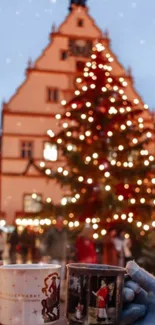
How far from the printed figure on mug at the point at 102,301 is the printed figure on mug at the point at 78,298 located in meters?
0.02

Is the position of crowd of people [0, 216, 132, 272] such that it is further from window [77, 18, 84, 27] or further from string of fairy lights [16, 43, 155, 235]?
window [77, 18, 84, 27]

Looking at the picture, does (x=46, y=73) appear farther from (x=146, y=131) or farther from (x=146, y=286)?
(x=146, y=286)

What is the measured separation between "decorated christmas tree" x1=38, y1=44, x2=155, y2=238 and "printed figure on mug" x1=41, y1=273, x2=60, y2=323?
8.82m

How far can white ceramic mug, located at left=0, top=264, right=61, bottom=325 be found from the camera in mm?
1109

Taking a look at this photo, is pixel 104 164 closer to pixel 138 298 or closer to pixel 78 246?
pixel 78 246

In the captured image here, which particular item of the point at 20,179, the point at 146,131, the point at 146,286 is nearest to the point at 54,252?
the point at 146,131

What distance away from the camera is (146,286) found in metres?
1.17

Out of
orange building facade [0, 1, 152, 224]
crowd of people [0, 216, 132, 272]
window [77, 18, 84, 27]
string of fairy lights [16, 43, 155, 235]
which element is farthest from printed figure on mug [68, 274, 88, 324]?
window [77, 18, 84, 27]

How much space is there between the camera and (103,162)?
34.3ft

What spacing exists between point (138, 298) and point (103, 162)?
9303 mm

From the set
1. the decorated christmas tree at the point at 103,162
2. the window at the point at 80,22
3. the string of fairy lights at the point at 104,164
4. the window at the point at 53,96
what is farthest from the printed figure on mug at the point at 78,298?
the window at the point at 80,22

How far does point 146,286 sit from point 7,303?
0.99 feet

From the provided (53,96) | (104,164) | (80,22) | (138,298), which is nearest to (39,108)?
(53,96)

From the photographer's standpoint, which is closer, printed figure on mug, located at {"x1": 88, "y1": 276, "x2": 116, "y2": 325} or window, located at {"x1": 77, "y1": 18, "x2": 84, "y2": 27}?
printed figure on mug, located at {"x1": 88, "y1": 276, "x2": 116, "y2": 325}
